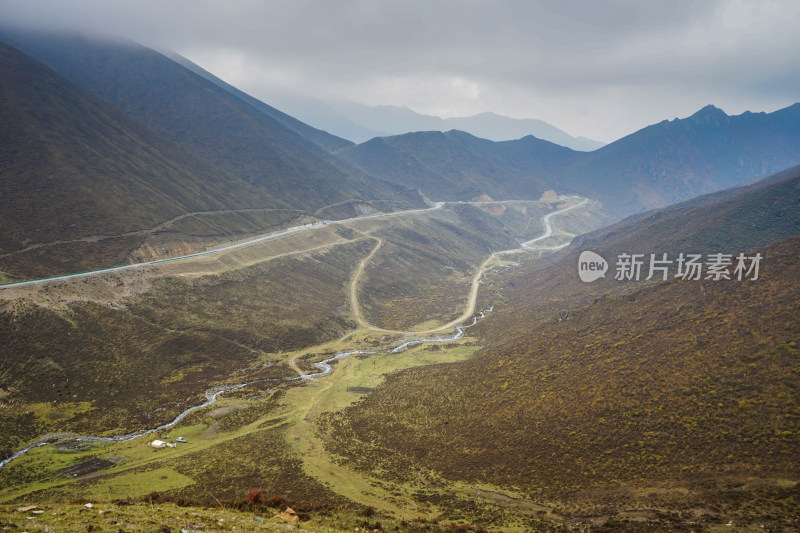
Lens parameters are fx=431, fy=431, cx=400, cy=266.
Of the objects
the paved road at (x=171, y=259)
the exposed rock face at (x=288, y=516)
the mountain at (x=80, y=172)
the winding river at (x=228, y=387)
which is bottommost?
the winding river at (x=228, y=387)

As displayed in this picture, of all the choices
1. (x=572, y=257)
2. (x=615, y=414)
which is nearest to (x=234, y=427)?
(x=615, y=414)

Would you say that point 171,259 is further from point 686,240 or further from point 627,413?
point 686,240

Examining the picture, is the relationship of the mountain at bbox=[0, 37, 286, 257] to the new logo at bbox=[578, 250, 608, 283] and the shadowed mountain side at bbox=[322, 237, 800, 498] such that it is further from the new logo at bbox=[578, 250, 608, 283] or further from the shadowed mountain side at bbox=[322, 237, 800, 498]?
the new logo at bbox=[578, 250, 608, 283]

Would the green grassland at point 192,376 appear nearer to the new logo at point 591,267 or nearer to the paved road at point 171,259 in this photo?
the paved road at point 171,259

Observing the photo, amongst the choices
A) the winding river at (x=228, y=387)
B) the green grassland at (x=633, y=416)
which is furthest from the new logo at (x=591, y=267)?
the green grassland at (x=633, y=416)

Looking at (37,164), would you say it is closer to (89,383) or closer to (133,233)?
(133,233)

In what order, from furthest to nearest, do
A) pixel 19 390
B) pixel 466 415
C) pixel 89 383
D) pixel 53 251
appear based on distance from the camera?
pixel 53 251 < pixel 89 383 < pixel 19 390 < pixel 466 415

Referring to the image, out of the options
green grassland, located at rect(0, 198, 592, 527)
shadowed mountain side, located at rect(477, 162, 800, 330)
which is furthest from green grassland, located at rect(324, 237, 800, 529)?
shadowed mountain side, located at rect(477, 162, 800, 330)
